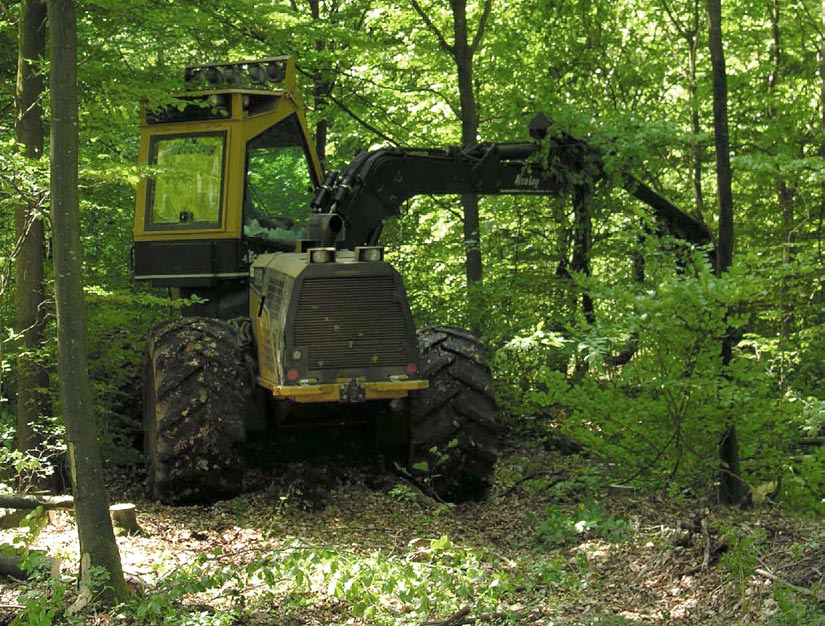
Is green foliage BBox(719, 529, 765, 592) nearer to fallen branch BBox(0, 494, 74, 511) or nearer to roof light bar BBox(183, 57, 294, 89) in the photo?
fallen branch BBox(0, 494, 74, 511)

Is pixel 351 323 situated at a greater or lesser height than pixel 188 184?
lesser

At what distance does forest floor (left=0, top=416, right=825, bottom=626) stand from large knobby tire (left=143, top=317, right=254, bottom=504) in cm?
22

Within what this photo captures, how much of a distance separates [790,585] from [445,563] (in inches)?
83.9

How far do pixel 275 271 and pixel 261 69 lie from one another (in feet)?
7.22

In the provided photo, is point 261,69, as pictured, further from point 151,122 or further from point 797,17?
point 797,17

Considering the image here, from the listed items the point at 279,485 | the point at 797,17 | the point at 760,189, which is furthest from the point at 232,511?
the point at 797,17

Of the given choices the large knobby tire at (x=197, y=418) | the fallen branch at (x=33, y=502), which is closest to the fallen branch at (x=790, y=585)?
the large knobby tire at (x=197, y=418)

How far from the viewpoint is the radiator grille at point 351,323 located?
27.1 feet

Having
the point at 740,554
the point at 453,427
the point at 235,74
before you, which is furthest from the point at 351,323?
the point at 740,554

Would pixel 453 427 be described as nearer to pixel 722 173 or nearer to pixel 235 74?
pixel 722 173

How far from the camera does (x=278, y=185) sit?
10070mm

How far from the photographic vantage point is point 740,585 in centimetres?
560

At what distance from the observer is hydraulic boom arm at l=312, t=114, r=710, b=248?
1013 cm

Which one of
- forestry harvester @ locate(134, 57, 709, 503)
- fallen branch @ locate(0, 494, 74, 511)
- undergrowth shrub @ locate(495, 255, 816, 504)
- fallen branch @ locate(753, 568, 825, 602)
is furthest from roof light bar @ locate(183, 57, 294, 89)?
fallen branch @ locate(753, 568, 825, 602)
